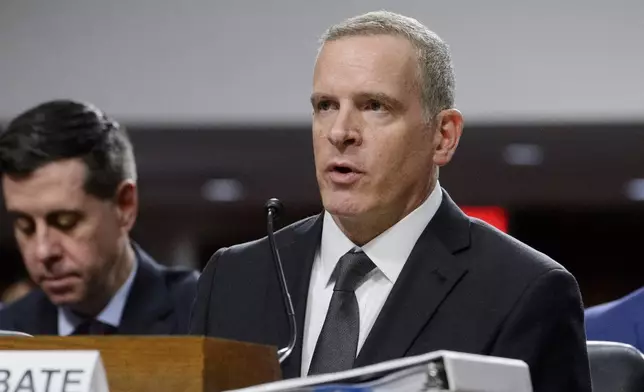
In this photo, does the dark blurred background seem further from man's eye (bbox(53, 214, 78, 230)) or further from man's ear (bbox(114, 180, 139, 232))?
man's eye (bbox(53, 214, 78, 230))

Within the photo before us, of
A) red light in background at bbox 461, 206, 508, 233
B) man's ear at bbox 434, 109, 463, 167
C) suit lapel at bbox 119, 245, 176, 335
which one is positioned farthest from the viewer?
red light in background at bbox 461, 206, 508, 233

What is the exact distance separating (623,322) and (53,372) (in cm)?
159

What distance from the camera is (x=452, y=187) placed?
5094 millimetres

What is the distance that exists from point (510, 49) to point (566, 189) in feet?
2.70

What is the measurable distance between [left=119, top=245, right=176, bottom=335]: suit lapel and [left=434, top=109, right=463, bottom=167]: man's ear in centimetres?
114

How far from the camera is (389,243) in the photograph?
1.96 metres

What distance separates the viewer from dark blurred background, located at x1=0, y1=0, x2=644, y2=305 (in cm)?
440

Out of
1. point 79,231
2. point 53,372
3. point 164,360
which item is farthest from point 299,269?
point 79,231

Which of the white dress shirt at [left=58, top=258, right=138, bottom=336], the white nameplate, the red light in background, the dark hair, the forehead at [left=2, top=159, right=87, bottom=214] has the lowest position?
the red light in background

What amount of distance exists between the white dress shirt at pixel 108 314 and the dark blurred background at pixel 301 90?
5.69ft

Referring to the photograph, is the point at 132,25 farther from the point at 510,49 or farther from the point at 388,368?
the point at 388,368

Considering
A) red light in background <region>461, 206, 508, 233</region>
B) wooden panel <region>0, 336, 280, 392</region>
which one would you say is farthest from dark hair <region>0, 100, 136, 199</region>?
red light in background <region>461, 206, 508, 233</region>

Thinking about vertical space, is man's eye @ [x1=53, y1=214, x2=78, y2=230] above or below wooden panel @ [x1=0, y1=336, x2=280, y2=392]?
below

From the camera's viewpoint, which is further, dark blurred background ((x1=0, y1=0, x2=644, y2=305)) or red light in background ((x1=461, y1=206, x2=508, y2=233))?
red light in background ((x1=461, y1=206, x2=508, y2=233))
